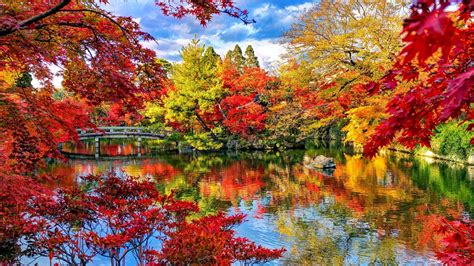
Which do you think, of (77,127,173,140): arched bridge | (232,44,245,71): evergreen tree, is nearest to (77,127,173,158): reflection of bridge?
(77,127,173,140): arched bridge

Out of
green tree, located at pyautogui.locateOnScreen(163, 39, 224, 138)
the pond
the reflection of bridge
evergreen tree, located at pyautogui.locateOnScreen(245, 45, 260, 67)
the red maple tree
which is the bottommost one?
the pond

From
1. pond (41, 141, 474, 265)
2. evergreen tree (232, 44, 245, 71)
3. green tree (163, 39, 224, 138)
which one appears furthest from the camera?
evergreen tree (232, 44, 245, 71)

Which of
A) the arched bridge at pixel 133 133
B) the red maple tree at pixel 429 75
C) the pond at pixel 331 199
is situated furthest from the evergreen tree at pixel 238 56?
the red maple tree at pixel 429 75

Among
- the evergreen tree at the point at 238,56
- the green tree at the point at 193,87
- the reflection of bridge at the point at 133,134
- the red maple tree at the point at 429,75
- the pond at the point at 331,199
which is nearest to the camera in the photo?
the red maple tree at the point at 429,75

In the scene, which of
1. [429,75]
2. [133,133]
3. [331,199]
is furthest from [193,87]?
[429,75]

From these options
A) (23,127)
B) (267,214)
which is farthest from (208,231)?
(267,214)

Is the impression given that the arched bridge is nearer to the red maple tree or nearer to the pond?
the pond

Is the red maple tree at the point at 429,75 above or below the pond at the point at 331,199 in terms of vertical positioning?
above

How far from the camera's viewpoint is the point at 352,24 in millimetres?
11500

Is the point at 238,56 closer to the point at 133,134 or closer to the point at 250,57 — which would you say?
the point at 250,57

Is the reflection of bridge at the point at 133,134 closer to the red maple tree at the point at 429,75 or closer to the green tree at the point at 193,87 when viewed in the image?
the green tree at the point at 193,87

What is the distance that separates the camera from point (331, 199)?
11.3m

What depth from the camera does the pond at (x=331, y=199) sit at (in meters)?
7.22

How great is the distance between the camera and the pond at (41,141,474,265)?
7.22 m
